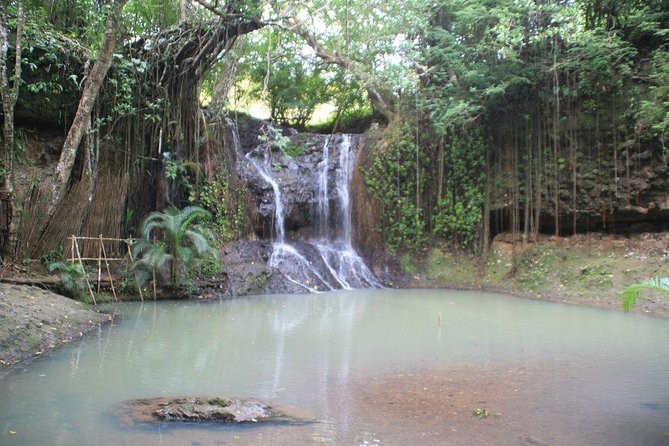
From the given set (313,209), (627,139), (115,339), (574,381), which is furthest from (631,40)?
(115,339)

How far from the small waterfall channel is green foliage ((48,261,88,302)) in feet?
14.4

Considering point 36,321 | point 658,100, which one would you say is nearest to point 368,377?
point 36,321

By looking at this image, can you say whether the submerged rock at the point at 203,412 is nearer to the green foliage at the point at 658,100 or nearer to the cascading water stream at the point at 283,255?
the cascading water stream at the point at 283,255

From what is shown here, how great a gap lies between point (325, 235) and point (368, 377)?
9.02m

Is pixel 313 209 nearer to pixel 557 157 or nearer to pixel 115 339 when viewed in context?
pixel 557 157

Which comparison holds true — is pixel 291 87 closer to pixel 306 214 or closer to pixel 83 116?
pixel 306 214

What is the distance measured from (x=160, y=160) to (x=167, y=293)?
3.42m

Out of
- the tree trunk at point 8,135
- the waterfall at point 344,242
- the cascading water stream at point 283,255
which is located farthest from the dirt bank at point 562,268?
the tree trunk at point 8,135

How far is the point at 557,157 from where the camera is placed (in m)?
13.3

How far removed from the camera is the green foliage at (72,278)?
870cm

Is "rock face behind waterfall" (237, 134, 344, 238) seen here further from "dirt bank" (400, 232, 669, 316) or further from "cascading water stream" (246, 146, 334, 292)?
"dirt bank" (400, 232, 669, 316)

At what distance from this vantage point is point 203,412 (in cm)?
383

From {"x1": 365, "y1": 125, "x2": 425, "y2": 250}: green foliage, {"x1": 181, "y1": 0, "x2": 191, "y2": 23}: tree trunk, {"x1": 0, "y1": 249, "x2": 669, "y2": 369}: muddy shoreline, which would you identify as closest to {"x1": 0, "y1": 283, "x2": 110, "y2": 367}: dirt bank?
{"x1": 0, "y1": 249, "x2": 669, "y2": 369}: muddy shoreline

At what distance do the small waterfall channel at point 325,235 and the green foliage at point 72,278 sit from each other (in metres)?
4.39
